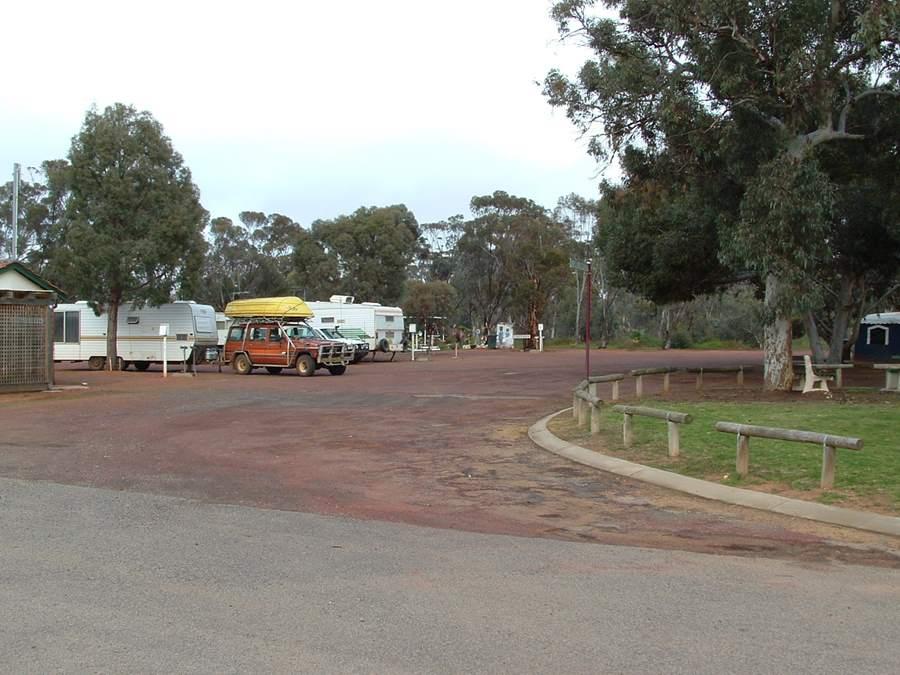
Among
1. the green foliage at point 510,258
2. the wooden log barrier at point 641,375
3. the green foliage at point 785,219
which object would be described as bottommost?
the wooden log barrier at point 641,375

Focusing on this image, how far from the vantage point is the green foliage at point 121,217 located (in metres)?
31.0

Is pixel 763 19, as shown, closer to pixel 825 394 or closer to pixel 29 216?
pixel 825 394

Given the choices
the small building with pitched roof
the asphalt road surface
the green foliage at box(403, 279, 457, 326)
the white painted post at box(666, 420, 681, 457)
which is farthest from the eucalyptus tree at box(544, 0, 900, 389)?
the green foliage at box(403, 279, 457, 326)

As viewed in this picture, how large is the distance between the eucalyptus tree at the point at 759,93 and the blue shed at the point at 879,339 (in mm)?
27015

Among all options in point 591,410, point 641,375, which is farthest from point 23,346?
point 591,410

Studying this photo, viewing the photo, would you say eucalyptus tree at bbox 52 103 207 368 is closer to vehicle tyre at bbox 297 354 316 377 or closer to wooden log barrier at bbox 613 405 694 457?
vehicle tyre at bbox 297 354 316 377

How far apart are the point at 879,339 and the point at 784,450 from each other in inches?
1496

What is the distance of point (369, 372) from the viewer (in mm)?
31750

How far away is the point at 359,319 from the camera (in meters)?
40.3

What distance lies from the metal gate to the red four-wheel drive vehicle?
8.78 metres

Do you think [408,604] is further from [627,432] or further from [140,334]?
[140,334]

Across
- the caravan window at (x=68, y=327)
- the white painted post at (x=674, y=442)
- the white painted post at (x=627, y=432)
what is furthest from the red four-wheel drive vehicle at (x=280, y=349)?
the white painted post at (x=674, y=442)

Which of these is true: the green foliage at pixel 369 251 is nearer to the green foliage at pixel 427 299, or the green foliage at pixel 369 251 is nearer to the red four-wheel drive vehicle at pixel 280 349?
the green foliage at pixel 427 299

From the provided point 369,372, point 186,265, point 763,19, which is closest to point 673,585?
point 763,19
